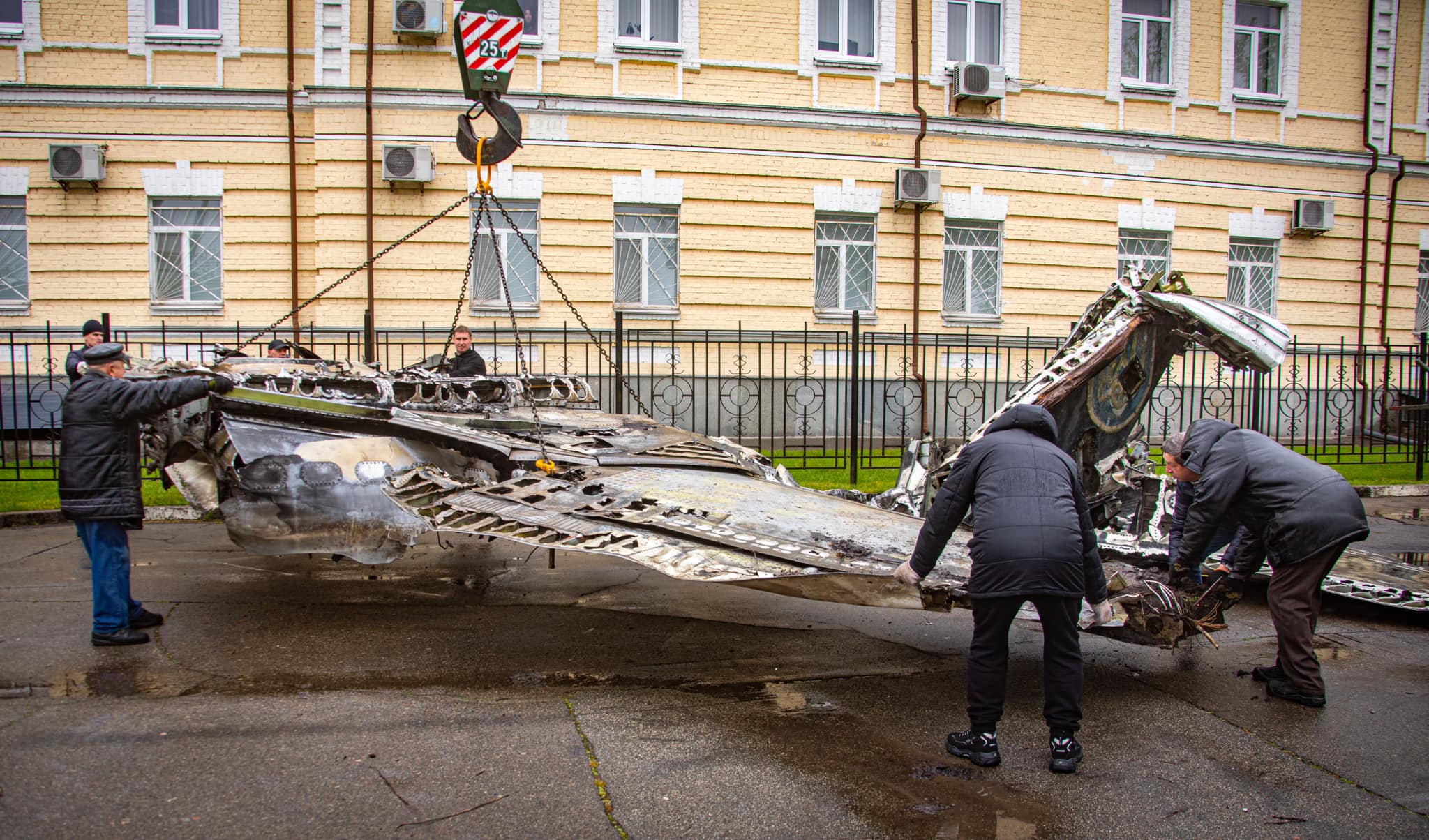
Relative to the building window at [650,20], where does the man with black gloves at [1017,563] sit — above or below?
below

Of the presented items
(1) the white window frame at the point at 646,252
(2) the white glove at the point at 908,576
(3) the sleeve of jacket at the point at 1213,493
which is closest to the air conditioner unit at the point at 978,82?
(1) the white window frame at the point at 646,252

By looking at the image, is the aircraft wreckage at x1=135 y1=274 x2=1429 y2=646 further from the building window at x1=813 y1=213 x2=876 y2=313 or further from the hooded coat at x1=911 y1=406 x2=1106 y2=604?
the building window at x1=813 y1=213 x2=876 y2=313

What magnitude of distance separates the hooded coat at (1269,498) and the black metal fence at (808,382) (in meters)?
6.21

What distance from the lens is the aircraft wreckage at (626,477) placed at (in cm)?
409

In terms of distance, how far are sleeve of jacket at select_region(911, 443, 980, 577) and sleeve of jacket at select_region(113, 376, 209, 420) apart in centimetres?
369

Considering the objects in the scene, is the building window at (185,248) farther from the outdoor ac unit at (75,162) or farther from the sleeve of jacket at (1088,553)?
the sleeve of jacket at (1088,553)

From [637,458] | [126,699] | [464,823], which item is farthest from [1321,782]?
[126,699]

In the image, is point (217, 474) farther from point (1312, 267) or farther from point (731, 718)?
point (1312, 267)

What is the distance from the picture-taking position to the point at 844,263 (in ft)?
45.9

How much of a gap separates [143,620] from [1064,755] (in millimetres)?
4810

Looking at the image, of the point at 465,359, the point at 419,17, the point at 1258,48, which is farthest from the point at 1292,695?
the point at 1258,48

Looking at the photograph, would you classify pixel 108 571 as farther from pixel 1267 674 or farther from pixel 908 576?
pixel 1267 674

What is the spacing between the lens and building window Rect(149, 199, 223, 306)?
41.5 ft

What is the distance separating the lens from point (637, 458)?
17.6 ft
